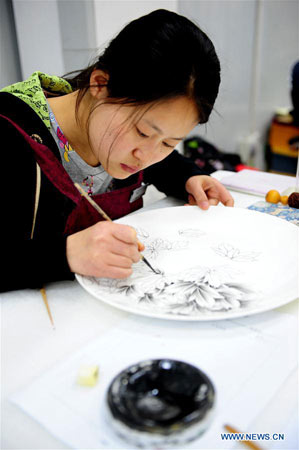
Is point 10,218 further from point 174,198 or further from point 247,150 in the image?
point 247,150

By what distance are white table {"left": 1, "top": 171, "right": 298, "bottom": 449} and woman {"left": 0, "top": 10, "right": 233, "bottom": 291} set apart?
0.04 m

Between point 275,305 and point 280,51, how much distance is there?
10.2 ft

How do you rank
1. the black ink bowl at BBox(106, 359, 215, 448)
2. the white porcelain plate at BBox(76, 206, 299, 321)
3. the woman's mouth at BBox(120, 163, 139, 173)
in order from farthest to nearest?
the woman's mouth at BBox(120, 163, 139, 173)
the white porcelain plate at BBox(76, 206, 299, 321)
the black ink bowl at BBox(106, 359, 215, 448)

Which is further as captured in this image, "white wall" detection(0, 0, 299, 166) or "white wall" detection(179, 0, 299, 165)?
"white wall" detection(179, 0, 299, 165)

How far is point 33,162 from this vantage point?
27.2 inches

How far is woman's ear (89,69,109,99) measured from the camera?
733 mm

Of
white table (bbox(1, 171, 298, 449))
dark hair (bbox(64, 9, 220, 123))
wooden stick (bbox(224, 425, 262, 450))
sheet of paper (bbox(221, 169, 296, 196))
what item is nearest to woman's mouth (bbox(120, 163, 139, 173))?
dark hair (bbox(64, 9, 220, 123))

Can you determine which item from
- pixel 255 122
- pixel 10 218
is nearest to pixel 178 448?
A: pixel 10 218

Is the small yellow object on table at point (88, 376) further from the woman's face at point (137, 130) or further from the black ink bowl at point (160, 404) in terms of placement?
the woman's face at point (137, 130)

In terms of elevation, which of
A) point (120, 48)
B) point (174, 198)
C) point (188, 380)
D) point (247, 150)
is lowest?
point (247, 150)

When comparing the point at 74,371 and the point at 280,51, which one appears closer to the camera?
the point at 74,371

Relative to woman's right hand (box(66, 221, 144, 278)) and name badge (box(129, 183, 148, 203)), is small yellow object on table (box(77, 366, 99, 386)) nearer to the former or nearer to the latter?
woman's right hand (box(66, 221, 144, 278))

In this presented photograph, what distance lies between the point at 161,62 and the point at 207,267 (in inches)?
13.4

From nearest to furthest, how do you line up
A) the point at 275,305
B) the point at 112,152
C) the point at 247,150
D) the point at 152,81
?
the point at 275,305, the point at 152,81, the point at 112,152, the point at 247,150
